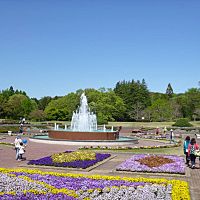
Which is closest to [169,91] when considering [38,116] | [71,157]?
[38,116]

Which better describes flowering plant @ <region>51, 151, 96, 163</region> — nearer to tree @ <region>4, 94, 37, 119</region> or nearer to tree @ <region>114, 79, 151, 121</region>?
tree @ <region>4, 94, 37, 119</region>

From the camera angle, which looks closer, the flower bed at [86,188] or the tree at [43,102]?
the flower bed at [86,188]

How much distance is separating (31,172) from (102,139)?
15.5 metres

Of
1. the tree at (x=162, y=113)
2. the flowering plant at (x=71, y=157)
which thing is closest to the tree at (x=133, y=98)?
the tree at (x=162, y=113)

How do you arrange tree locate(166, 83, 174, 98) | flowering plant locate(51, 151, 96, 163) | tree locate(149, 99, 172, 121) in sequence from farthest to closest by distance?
tree locate(166, 83, 174, 98) → tree locate(149, 99, 172, 121) → flowering plant locate(51, 151, 96, 163)

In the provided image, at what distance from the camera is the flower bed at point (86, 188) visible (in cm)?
799

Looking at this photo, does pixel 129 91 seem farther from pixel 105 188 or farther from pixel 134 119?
pixel 105 188

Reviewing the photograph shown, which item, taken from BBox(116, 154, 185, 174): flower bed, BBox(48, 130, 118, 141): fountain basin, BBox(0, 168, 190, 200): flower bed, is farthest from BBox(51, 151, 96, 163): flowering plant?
BBox(48, 130, 118, 141): fountain basin

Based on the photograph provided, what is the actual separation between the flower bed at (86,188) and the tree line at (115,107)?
54034 mm

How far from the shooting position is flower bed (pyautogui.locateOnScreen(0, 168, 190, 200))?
799cm

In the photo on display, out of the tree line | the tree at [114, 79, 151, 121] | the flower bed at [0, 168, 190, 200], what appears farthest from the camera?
the tree at [114, 79, 151, 121]

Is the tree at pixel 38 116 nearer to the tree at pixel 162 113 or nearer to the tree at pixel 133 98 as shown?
the tree at pixel 133 98

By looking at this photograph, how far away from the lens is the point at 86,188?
30.1 feet

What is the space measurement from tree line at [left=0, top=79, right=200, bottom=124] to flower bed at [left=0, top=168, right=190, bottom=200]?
54034 mm
